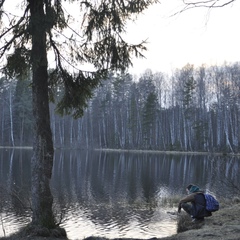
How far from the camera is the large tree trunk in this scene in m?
7.34

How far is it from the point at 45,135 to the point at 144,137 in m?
51.5

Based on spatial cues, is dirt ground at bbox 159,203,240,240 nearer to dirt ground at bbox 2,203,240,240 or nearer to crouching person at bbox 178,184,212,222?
dirt ground at bbox 2,203,240,240

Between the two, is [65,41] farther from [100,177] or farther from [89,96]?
[100,177]

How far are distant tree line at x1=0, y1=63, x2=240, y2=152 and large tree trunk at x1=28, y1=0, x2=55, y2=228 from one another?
42.1m

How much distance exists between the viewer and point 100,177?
2462 centimetres

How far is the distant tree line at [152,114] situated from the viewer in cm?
5325

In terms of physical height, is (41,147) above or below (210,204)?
above

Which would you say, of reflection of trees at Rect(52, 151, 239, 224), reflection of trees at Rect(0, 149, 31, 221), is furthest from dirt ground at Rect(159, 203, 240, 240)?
reflection of trees at Rect(52, 151, 239, 224)

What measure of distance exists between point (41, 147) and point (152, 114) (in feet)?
167

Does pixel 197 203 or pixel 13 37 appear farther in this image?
pixel 197 203

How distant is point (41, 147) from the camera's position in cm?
747

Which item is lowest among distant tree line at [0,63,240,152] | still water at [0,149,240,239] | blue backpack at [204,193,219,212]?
still water at [0,149,240,239]

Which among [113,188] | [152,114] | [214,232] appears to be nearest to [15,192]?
[214,232]

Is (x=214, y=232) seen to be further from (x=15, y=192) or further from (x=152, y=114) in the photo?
(x=152, y=114)
